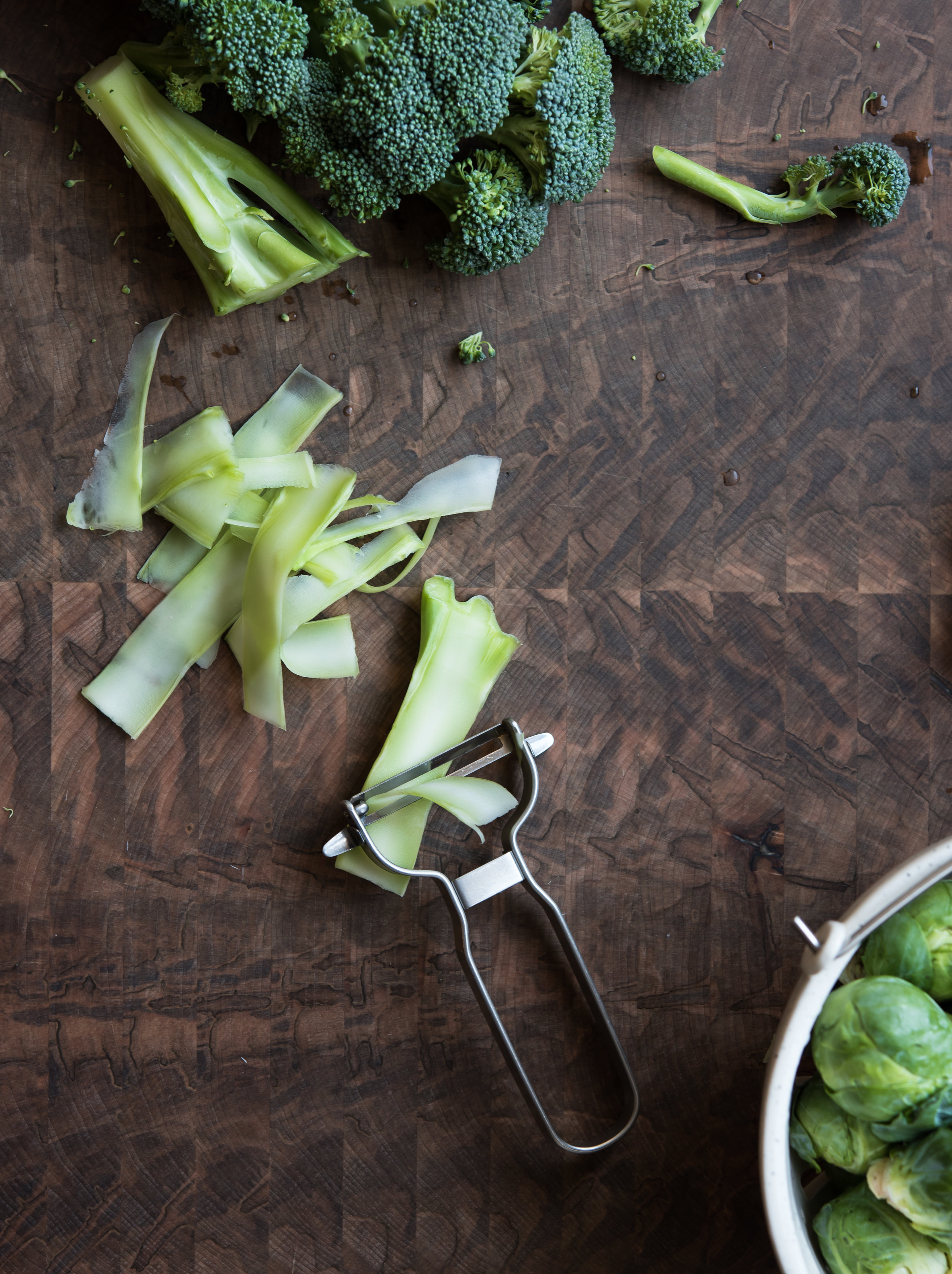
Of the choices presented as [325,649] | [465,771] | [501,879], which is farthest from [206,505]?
[501,879]

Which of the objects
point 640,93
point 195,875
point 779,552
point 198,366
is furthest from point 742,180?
point 195,875

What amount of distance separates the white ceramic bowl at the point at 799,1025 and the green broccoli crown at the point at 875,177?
3.80ft

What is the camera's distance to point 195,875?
5.72ft

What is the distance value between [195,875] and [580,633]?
2.87ft

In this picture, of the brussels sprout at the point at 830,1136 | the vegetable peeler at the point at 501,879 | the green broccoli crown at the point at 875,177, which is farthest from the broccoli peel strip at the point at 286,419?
the brussels sprout at the point at 830,1136

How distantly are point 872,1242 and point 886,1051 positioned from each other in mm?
301

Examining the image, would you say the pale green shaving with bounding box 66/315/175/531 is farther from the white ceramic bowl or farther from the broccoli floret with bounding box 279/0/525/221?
the white ceramic bowl

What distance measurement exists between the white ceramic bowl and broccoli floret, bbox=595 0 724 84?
141 cm

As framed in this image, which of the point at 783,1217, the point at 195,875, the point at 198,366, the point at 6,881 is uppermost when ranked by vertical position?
the point at 198,366

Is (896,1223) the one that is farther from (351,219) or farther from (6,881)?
(351,219)

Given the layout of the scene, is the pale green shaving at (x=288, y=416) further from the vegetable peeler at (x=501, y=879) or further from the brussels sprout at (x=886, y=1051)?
the brussels sprout at (x=886, y=1051)

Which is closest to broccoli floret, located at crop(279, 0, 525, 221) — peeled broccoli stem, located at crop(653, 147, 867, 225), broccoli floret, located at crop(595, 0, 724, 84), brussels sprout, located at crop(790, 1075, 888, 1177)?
broccoli floret, located at crop(595, 0, 724, 84)

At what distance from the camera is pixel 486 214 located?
1.57 m

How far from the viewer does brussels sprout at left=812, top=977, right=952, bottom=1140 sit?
1259mm
